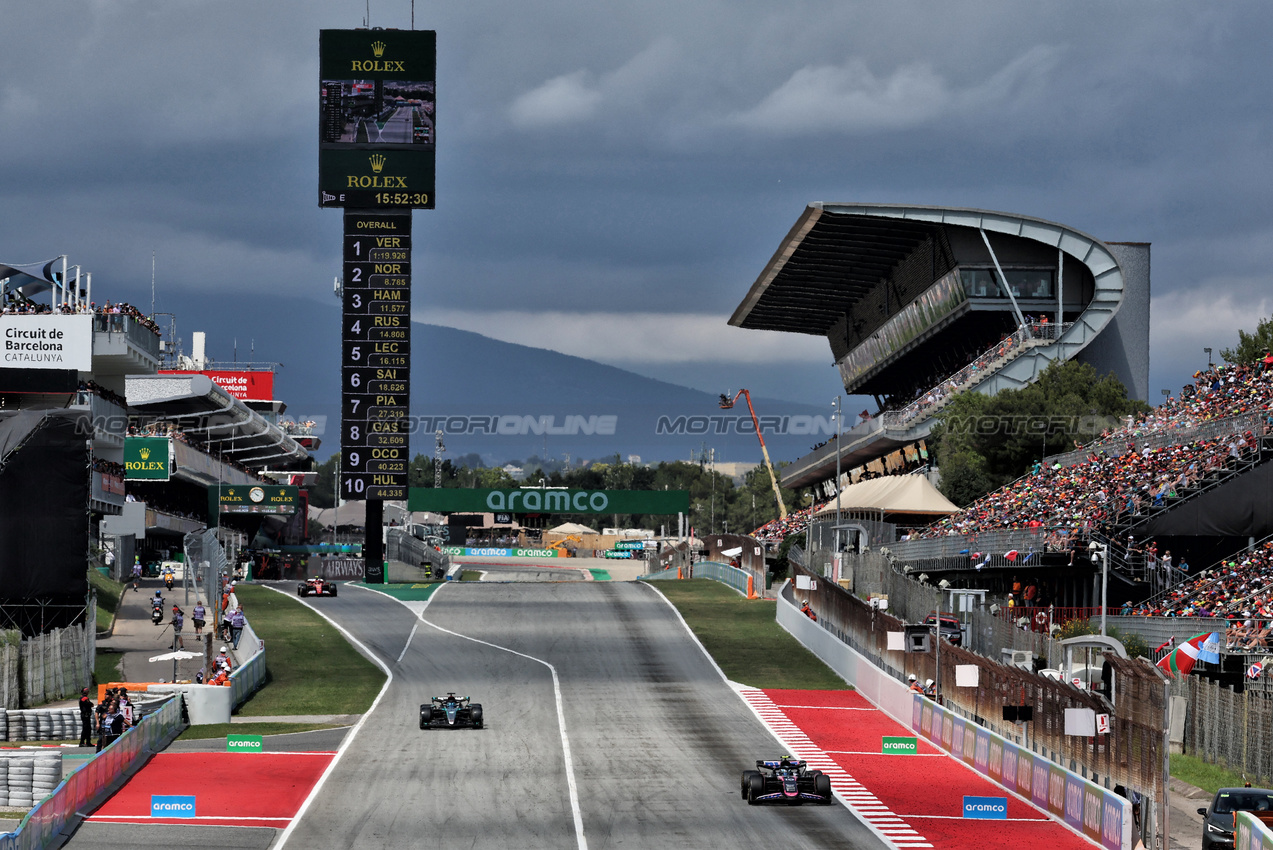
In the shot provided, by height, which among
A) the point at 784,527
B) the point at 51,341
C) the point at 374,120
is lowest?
the point at 784,527

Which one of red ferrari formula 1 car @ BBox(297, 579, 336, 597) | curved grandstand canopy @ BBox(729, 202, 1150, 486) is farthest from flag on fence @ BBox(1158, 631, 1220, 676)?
curved grandstand canopy @ BBox(729, 202, 1150, 486)

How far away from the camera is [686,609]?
66.2 meters

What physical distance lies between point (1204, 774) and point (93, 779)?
21.8 m

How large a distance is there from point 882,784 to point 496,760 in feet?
27.9

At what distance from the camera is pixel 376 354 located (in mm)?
78500

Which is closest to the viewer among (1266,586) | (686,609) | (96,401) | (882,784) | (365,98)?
(882,784)

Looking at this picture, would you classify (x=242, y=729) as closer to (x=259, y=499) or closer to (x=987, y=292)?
(x=259, y=499)

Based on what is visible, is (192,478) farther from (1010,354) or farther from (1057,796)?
(1057,796)

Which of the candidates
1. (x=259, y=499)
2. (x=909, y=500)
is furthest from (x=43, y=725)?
(x=259, y=499)

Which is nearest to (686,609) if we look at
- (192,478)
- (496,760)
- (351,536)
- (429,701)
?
(429,701)

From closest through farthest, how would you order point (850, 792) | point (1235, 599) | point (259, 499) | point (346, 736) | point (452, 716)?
1. point (850, 792)
2. point (346, 736)
3. point (452, 716)
4. point (1235, 599)
5. point (259, 499)

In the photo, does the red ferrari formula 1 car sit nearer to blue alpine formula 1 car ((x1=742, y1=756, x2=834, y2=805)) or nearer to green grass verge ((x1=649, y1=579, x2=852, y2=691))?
green grass verge ((x1=649, y1=579, x2=852, y2=691))

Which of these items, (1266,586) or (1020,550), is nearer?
(1266,586)

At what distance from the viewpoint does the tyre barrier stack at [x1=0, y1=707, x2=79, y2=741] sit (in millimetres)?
35406
